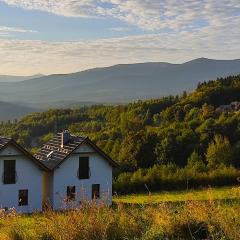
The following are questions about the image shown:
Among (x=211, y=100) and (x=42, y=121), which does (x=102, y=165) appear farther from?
(x=42, y=121)

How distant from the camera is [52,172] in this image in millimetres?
34156

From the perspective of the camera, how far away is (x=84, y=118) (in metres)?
134

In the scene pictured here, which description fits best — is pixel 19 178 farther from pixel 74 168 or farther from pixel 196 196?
pixel 196 196

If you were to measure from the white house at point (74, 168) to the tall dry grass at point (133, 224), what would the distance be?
2441cm

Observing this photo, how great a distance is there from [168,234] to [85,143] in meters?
26.2

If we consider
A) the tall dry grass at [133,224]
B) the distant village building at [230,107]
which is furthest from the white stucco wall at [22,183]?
the distant village building at [230,107]

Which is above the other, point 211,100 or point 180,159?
point 211,100

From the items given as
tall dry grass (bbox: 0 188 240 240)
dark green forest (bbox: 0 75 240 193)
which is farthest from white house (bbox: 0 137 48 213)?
tall dry grass (bbox: 0 188 240 240)

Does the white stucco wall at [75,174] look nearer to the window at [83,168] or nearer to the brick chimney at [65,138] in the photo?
the window at [83,168]

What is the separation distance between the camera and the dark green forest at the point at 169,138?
4253cm

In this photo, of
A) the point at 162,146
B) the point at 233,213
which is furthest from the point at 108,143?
the point at 233,213

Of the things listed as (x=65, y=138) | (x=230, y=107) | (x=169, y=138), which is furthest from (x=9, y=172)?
(x=230, y=107)

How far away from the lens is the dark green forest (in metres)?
42.5

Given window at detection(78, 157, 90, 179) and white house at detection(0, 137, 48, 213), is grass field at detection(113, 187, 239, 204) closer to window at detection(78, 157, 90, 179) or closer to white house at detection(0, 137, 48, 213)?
window at detection(78, 157, 90, 179)
